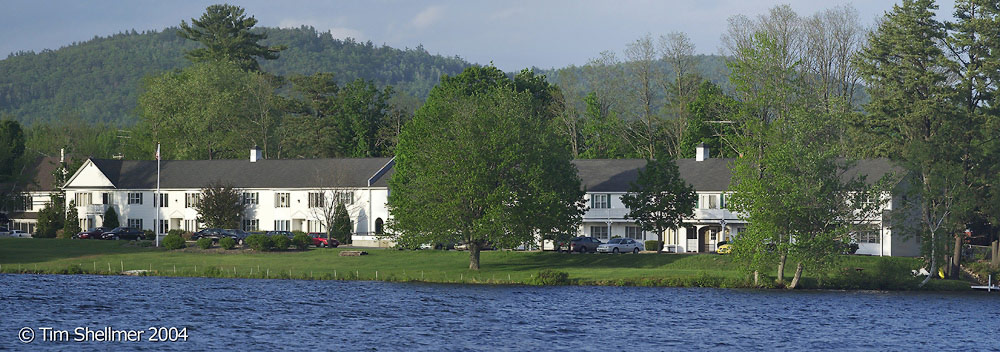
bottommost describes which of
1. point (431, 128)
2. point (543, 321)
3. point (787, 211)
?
point (543, 321)

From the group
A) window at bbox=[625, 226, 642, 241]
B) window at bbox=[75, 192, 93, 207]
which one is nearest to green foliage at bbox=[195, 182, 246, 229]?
window at bbox=[75, 192, 93, 207]

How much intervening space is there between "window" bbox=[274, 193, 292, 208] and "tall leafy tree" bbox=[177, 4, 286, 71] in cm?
5058

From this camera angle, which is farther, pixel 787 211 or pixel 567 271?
pixel 567 271

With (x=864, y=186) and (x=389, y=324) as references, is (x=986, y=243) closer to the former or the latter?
(x=864, y=186)

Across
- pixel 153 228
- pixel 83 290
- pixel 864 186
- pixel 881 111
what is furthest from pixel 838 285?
pixel 153 228

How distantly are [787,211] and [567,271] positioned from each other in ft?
55.2

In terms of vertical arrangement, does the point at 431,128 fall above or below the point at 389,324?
above

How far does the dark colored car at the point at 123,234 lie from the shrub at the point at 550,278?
48.5 meters

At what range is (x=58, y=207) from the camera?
11875 cm

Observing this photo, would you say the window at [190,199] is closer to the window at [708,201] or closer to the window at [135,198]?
the window at [135,198]

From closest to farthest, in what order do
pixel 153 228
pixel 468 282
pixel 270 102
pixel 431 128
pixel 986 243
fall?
pixel 468 282
pixel 431 128
pixel 986 243
pixel 153 228
pixel 270 102

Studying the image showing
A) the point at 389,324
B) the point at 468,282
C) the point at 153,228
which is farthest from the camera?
the point at 153,228

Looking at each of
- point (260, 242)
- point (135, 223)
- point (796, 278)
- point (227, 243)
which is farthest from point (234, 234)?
point (796, 278)

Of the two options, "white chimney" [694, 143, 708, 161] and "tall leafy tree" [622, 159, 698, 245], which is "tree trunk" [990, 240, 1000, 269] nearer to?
"tall leafy tree" [622, 159, 698, 245]
